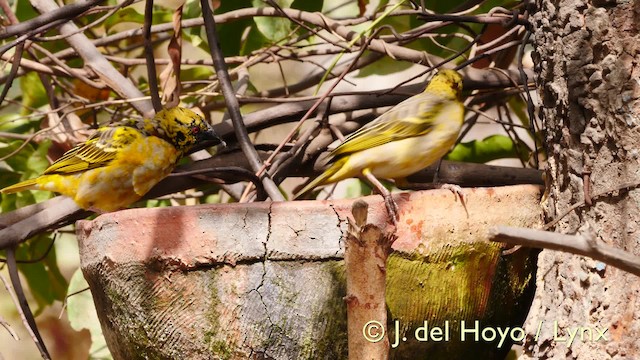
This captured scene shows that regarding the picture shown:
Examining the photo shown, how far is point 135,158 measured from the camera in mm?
2945

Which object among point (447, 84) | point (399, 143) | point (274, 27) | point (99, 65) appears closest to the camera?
point (399, 143)

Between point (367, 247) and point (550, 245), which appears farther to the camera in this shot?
point (367, 247)

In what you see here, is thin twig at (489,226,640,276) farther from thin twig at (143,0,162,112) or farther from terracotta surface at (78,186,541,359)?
thin twig at (143,0,162,112)

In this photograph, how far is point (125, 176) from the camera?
116 inches

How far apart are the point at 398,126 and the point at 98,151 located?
1.04 m

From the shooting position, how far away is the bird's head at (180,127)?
2.93 m

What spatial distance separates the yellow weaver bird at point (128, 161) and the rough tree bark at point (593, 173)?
1.22 metres

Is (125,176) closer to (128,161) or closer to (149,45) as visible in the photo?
(128,161)

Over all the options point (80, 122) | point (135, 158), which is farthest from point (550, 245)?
point (80, 122)

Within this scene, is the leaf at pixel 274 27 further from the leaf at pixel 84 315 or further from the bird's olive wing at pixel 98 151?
the leaf at pixel 84 315

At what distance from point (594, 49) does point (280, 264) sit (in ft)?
2.68

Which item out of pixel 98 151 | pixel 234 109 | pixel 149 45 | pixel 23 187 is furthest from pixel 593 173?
pixel 23 187

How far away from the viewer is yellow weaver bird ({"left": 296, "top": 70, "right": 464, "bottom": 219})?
8.54 feet

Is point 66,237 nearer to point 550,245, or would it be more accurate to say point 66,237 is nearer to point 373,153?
point 373,153
